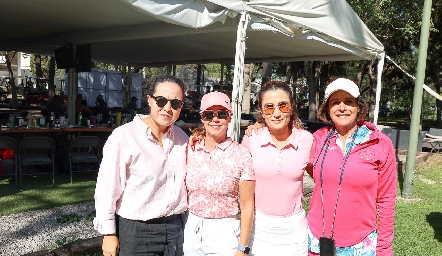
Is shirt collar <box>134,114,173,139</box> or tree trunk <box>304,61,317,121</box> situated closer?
shirt collar <box>134,114,173,139</box>

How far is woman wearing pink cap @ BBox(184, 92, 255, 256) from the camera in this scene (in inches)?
91.4

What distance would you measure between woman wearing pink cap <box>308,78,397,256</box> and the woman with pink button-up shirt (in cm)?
78

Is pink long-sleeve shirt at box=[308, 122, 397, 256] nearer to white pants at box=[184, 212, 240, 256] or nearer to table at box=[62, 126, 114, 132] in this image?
white pants at box=[184, 212, 240, 256]

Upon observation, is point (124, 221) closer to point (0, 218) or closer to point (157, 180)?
point (157, 180)

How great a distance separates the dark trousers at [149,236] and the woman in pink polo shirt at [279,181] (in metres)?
0.45

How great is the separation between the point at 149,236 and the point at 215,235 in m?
0.36

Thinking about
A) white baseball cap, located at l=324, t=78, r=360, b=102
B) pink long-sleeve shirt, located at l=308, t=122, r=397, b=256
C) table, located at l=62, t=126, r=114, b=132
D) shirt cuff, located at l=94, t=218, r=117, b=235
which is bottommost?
table, located at l=62, t=126, r=114, b=132

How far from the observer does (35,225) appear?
532 cm

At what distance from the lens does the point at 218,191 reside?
2.31 metres

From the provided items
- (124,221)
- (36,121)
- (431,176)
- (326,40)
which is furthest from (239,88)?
(431,176)

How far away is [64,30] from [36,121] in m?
2.32

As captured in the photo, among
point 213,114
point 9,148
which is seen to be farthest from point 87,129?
point 213,114

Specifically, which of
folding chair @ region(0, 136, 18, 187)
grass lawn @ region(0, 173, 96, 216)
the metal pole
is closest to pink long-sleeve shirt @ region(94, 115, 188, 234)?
grass lawn @ region(0, 173, 96, 216)

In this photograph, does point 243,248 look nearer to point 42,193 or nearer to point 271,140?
point 271,140
